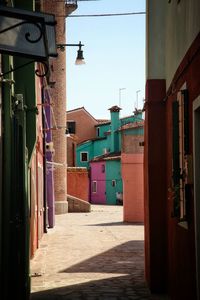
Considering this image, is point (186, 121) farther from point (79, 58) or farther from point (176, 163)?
point (79, 58)

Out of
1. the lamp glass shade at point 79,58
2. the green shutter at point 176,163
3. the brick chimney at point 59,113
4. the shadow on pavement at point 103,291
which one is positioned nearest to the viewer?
the green shutter at point 176,163

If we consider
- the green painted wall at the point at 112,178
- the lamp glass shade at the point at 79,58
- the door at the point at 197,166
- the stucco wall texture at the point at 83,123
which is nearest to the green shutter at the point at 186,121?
the door at the point at 197,166

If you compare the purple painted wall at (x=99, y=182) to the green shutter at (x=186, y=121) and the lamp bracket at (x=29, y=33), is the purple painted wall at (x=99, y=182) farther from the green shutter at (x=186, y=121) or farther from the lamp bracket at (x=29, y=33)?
the lamp bracket at (x=29, y=33)

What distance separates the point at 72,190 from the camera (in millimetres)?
43094

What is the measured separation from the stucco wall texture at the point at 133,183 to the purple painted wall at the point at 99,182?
1133 inches

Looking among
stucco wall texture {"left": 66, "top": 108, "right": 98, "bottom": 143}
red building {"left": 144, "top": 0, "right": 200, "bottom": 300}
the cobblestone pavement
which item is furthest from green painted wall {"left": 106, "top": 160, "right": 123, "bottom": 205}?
red building {"left": 144, "top": 0, "right": 200, "bottom": 300}

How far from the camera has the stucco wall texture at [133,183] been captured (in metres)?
26.4

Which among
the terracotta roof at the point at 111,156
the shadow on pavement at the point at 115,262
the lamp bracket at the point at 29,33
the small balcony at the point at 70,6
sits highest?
the small balcony at the point at 70,6

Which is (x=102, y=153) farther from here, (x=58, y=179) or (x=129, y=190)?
(x=129, y=190)

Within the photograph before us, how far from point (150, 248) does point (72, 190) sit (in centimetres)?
3368

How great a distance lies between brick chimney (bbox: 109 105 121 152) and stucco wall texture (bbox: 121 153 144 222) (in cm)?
2879

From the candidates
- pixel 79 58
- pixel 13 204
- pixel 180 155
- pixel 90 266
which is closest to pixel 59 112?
pixel 79 58

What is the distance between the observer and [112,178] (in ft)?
179

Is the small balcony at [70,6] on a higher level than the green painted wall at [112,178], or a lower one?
higher
